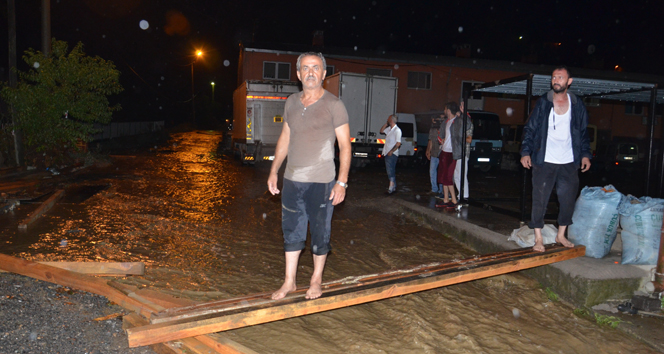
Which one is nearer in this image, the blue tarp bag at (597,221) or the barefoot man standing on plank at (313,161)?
the barefoot man standing on plank at (313,161)

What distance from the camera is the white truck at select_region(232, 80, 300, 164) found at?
693 inches

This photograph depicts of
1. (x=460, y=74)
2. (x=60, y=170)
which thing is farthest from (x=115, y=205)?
(x=460, y=74)

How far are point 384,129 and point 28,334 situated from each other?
862 centimetres

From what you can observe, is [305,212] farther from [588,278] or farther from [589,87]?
[589,87]

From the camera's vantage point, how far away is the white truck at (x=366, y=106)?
54.5 ft

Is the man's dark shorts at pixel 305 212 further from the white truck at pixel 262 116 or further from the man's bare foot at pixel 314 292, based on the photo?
the white truck at pixel 262 116

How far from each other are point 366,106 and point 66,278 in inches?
529

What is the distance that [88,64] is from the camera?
15.2 meters

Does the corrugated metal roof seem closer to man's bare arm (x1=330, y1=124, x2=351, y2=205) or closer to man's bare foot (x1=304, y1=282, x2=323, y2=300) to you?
man's bare arm (x1=330, y1=124, x2=351, y2=205)

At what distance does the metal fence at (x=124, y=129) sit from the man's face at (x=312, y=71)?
68.5 ft

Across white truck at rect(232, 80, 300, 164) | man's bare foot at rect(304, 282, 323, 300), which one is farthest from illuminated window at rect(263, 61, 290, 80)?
man's bare foot at rect(304, 282, 323, 300)

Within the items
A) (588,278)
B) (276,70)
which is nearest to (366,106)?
(276,70)

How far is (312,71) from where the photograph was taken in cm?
357

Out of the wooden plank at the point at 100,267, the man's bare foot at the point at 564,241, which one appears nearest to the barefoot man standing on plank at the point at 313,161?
the wooden plank at the point at 100,267
